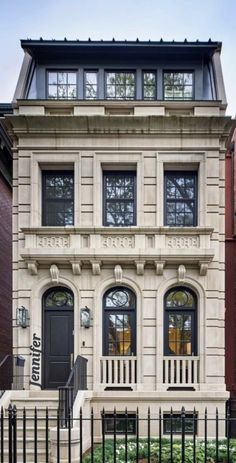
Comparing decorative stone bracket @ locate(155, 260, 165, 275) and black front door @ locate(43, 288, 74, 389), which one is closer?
decorative stone bracket @ locate(155, 260, 165, 275)

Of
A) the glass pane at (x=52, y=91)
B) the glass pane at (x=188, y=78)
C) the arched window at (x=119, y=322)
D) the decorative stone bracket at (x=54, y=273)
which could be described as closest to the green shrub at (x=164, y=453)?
the arched window at (x=119, y=322)

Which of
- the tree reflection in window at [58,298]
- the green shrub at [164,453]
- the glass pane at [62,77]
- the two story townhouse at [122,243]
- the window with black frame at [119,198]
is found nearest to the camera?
the green shrub at [164,453]

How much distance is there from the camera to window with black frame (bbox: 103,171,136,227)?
Result: 1432 centimetres

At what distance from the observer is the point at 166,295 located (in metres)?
14.1

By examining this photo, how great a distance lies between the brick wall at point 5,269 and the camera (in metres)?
17.8

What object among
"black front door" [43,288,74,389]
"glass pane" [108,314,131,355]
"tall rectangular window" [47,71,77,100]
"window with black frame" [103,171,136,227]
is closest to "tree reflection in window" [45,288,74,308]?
"black front door" [43,288,74,389]

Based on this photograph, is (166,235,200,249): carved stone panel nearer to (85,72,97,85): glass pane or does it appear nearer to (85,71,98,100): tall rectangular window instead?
(85,71,98,100): tall rectangular window

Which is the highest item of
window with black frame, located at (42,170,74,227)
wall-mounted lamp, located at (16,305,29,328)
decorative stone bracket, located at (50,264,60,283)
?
window with black frame, located at (42,170,74,227)

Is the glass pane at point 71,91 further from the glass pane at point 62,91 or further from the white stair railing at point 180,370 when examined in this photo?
the white stair railing at point 180,370

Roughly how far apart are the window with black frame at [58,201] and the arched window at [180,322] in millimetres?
3735

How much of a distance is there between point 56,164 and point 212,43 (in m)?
5.97

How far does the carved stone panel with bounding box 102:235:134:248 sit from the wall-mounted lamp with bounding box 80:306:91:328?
6.20 feet

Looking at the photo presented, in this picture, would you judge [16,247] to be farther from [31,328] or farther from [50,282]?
[31,328]

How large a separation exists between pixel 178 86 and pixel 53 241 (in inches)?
240
